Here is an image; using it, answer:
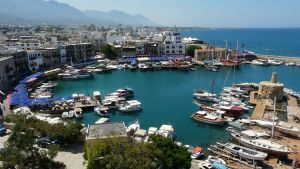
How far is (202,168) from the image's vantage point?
2472 cm

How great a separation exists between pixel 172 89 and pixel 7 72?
31026 millimetres

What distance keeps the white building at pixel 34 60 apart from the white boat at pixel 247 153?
5109 centimetres

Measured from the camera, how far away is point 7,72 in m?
53.0

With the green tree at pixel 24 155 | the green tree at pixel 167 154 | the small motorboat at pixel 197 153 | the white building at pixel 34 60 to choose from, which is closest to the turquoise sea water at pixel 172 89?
the small motorboat at pixel 197 153

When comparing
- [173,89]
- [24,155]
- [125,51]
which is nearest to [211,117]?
[173,89]

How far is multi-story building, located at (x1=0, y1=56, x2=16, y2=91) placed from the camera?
50.2m

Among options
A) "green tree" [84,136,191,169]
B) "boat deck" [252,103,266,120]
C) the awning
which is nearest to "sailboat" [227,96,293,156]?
the awning

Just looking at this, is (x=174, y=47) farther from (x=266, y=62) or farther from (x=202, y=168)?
(x=202, y=168)

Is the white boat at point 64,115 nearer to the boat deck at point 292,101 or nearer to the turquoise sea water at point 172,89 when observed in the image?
the turquoise sea water at point 172,89

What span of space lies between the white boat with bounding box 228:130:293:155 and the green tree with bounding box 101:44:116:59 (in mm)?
57081

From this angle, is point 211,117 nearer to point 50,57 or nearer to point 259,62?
point 50,57

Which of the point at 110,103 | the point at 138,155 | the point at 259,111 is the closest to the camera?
the point at 138,155

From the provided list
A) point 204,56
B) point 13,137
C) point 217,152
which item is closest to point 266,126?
point 217,152

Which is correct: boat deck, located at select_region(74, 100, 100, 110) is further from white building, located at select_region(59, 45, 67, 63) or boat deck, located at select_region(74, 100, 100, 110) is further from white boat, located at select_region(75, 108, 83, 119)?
white building, located at select_region(59, 45, 67, 63)
